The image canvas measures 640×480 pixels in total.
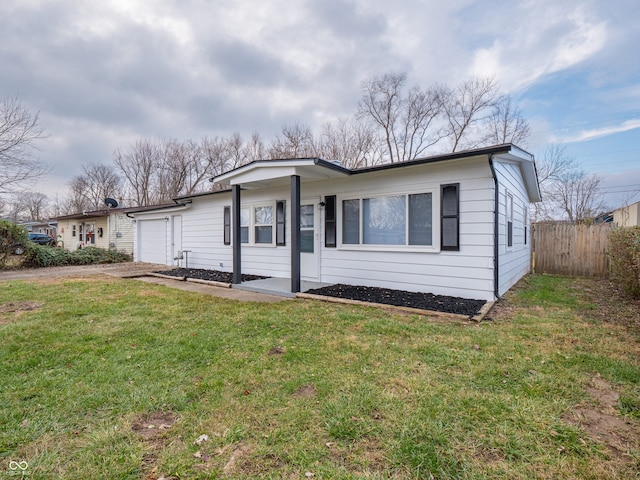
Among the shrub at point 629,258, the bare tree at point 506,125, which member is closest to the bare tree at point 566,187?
the bare tree at point 506,125

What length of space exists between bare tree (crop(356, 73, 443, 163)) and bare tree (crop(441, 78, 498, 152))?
25.4 inches

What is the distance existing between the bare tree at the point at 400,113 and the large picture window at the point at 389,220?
13.1 metres

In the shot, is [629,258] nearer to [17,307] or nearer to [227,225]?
[227,225]

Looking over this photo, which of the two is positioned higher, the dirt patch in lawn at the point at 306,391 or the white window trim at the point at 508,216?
the white window trim at the point at 508,216

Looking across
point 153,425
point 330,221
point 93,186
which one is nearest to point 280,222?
point 330,221

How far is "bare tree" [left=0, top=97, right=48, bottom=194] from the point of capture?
13.1 metres

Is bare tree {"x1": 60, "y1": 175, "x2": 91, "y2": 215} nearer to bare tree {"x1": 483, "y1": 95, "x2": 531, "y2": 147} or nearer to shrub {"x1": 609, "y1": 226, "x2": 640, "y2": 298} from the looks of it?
bare tree {"x1": 483, "y1": 95, "x2": 531, "y2": 147}

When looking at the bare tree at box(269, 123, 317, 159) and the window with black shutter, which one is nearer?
the window with black shutter

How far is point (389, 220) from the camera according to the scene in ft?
21.7

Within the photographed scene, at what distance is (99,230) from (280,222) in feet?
50.3

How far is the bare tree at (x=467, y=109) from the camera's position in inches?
693

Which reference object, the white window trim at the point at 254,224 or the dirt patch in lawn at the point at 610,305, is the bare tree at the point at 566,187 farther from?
the white window trim at the point at 254,224

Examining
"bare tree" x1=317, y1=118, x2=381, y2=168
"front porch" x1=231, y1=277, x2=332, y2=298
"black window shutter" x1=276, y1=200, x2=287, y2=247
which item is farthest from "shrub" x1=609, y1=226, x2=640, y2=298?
"bare tree" x1=317, y1=118, x2=381, y2=168

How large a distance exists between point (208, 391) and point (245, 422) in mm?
587
